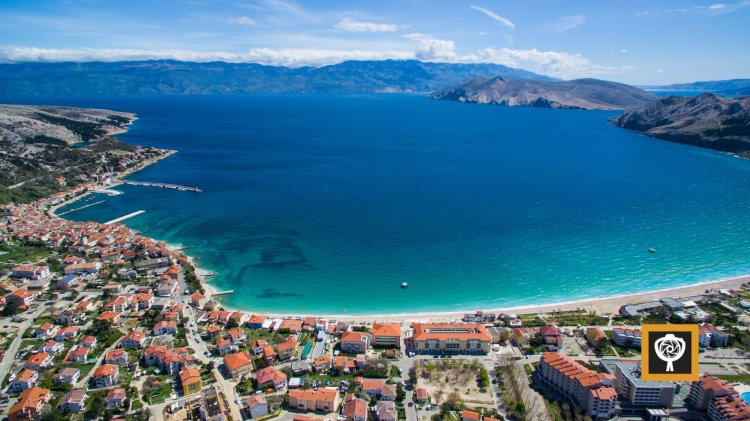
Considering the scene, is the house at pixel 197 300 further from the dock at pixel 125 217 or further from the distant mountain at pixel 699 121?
the distant mountain at pixel 699 121

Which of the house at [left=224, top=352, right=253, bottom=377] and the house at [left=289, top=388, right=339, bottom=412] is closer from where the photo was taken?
the house at [left=289, top=388, right=339, bottom=412]

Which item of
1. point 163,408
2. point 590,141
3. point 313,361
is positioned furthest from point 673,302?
point 590,141

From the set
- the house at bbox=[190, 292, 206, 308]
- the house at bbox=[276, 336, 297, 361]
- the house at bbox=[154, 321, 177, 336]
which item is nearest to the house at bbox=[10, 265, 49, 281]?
the house at bbox=[190, 292, 206, 308]

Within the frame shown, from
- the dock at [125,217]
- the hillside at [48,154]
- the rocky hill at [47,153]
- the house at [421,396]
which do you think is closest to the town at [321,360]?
the house at [421,396]

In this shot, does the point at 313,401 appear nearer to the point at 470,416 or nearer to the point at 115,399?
the point at 470,416

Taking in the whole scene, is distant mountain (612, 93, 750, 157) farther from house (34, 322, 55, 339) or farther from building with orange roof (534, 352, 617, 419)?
house (34, 322, 55, 339)

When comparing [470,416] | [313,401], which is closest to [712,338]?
[470,416]
